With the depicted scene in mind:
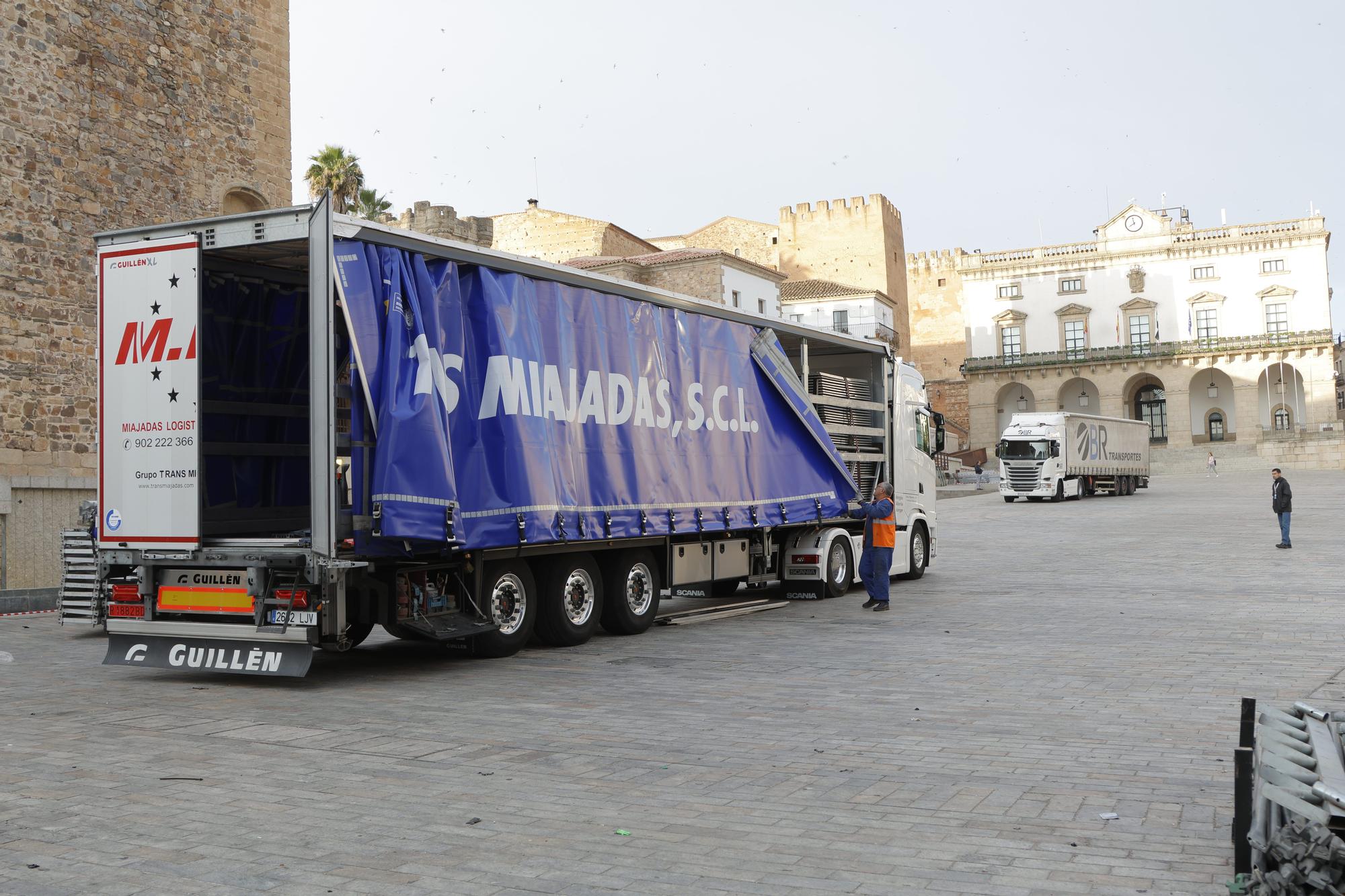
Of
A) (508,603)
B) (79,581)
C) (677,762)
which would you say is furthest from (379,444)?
(79,581)

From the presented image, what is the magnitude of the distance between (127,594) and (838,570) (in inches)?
385

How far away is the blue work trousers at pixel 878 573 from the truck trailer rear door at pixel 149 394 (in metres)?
8.27

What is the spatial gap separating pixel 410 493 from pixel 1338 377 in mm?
120427

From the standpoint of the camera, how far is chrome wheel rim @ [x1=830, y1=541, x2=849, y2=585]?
1748cm

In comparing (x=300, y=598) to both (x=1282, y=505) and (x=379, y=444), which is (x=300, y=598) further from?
(x=1282, y=505)

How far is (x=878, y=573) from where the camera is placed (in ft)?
51.0

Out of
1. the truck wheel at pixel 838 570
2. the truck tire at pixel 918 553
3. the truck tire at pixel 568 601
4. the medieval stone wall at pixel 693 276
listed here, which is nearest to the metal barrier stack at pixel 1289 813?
the truck tire at pixel 568 601

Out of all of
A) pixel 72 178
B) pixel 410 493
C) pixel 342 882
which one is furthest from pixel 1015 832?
pixel 72 178

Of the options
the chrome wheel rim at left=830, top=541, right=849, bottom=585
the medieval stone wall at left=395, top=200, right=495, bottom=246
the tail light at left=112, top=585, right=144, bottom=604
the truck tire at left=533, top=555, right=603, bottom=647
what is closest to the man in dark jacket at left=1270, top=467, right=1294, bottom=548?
the chrome wheel rim at left=830, top=541, right=849, bottom=585

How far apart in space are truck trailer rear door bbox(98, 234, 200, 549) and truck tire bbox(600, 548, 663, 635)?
14.3 ft

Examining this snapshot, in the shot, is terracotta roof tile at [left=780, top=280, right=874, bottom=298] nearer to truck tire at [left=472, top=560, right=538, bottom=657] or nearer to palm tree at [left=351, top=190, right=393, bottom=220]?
palm tree at [left=351, top=190, right=393, bottom=220]

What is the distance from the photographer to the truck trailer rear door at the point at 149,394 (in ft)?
33.7

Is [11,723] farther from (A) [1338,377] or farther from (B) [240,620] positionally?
(A) [1338,377]

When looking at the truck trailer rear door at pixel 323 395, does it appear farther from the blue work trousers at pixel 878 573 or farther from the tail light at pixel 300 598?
the blue work trousers at pixel 878 573
